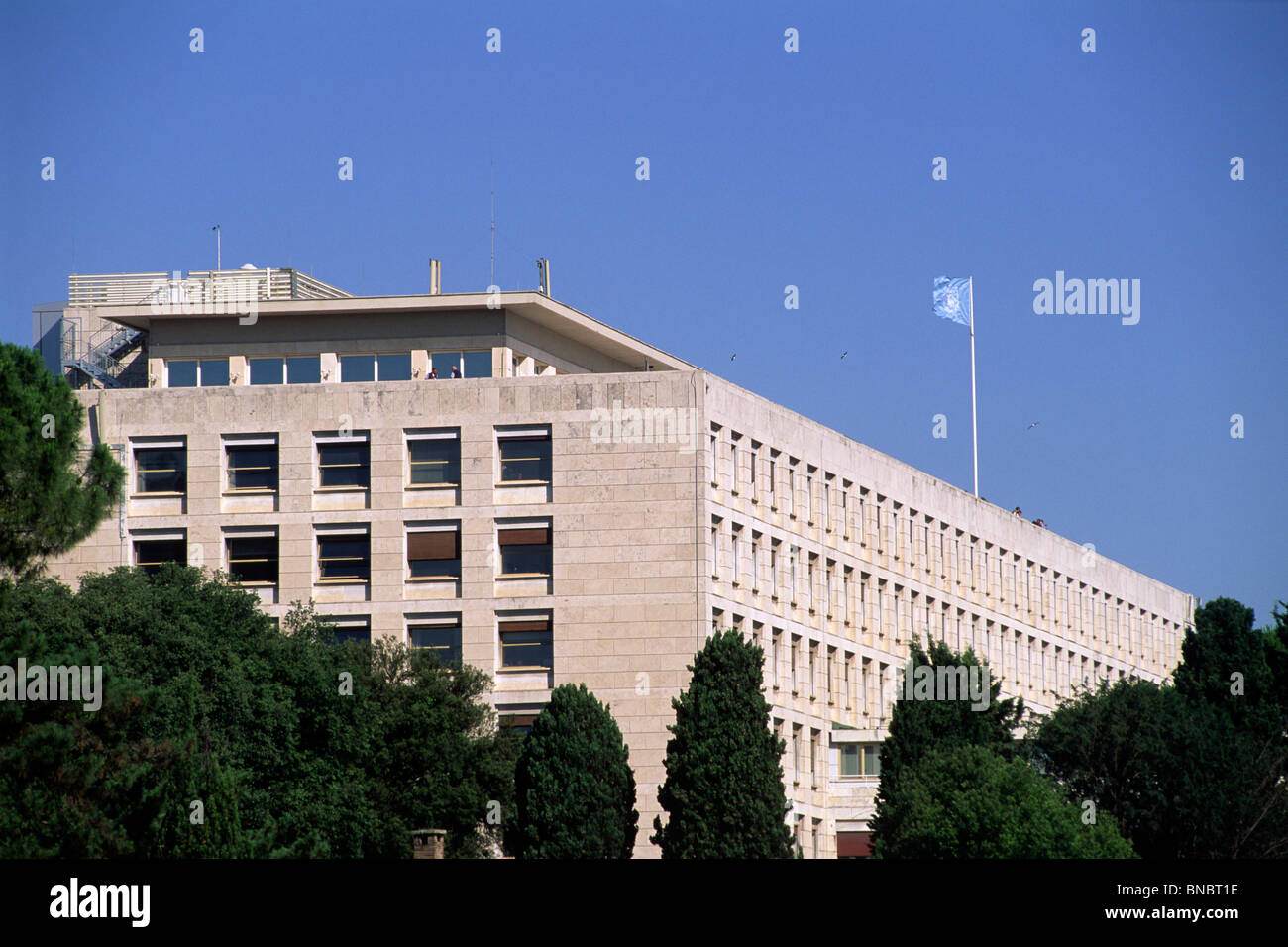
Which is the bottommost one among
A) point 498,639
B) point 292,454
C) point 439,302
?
point 498,639

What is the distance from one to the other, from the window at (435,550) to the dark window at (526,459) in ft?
8.60

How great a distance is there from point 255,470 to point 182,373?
26.3ft

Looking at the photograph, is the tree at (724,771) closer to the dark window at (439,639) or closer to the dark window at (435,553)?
the dark window at (439,639)

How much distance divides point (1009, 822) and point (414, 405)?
27.4 metres

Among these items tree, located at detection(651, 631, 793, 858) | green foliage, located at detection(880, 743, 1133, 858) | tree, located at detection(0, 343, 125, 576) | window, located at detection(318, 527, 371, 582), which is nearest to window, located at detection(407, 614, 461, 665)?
window, located at detection(318, 527, 371, 582)

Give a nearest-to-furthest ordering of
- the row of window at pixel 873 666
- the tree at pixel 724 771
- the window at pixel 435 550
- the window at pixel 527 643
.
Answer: the tree at pixel 724 771 → the window at pixel 527 643 → the window at pixel 435 550 → the row of window at pixel 873 666

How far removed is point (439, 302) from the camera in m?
82.2

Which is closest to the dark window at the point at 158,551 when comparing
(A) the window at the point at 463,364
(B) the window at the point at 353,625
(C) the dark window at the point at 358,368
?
(B) the window at the point at 353,625

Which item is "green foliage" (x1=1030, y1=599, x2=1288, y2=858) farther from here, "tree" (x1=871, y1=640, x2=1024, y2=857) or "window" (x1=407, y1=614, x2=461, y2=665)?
"window" (x1=407, y1=614, x2=461, y2=665)

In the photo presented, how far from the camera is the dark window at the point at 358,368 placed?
82.9 meters

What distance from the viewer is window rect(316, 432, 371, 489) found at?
252 feet

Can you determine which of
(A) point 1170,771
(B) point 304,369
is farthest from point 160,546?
(A) point 1170,771
